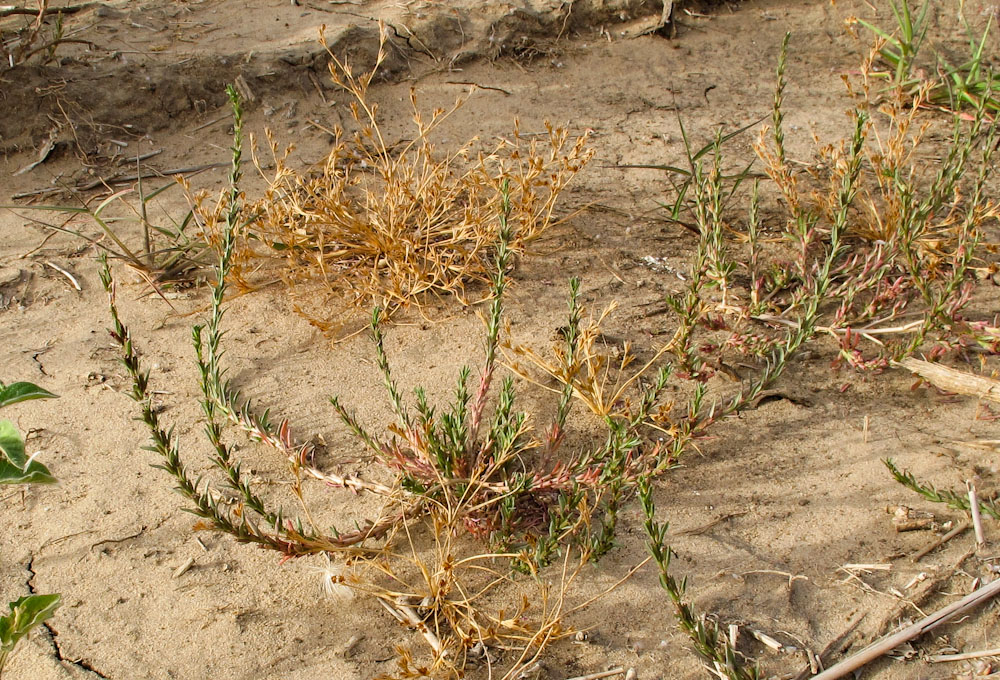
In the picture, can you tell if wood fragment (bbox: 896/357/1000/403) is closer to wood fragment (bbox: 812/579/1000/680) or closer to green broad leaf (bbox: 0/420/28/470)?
wood fragment (bbox: 812/579/1000/680)

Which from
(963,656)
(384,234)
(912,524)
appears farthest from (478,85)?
(963,656)

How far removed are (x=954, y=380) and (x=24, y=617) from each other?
8.19ft

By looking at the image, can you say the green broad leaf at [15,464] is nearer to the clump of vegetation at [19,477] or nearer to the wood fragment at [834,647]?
the clump of vegetation at [19,477]

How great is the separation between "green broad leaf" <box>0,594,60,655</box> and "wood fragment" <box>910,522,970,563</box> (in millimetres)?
2064

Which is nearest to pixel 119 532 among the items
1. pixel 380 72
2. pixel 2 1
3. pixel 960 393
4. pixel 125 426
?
pixel 125 426

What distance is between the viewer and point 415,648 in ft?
6.95

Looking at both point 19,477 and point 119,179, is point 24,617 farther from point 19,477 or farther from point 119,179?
point 119,179

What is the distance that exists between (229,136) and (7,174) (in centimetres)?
92

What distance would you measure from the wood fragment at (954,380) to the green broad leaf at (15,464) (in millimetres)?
2356

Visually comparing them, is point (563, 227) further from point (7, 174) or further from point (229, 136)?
point (7, 174)

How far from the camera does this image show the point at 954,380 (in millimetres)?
2633

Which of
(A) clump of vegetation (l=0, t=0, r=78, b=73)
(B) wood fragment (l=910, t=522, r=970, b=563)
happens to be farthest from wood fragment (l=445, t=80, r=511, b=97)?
(B) wood fragment (l=910, t=522, r=970, b=563)

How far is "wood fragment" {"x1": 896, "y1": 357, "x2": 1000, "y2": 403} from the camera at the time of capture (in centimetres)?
256

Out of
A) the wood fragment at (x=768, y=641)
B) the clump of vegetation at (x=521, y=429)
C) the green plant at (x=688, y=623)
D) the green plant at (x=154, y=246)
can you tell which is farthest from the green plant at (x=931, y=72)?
the green plant at (x=154, y=246)
